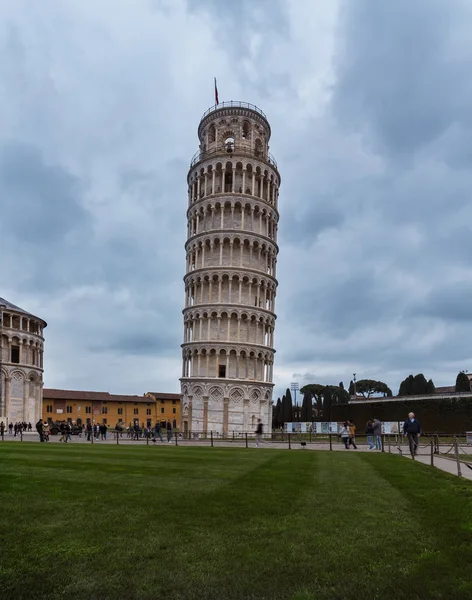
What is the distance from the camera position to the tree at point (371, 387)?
460 feet

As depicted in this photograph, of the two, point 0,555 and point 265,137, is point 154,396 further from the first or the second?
point 0,555

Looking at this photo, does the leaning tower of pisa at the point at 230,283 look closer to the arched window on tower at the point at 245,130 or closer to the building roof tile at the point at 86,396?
the arched window on tower at the point at 245,130

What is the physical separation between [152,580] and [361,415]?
71.9 m

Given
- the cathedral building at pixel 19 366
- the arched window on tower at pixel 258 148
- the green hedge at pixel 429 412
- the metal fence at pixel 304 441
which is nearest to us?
the metal fence at pixel 304 441

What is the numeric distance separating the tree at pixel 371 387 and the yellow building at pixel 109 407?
4970 cm

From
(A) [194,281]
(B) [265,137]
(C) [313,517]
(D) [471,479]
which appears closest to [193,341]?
(A) [194,281]

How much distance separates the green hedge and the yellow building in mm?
53515

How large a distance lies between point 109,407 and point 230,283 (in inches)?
2638

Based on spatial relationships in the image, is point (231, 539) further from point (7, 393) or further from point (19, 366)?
point (19, 366)

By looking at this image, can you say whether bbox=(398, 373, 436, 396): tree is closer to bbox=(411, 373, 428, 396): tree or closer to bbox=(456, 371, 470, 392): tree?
bbox=(411, 373, 428, 396): tree

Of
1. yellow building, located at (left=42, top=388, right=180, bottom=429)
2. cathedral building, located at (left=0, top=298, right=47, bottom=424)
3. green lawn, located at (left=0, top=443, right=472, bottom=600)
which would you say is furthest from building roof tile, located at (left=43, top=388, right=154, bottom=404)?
green lawn, located at (left=0, top=443, right=472, bottom=600)

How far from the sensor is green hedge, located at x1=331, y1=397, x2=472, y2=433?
207ft

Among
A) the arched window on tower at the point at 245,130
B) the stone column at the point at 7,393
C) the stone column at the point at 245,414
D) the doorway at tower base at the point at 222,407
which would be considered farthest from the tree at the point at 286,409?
the arched window on tower at the point at 245,130

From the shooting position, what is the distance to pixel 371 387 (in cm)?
14150
